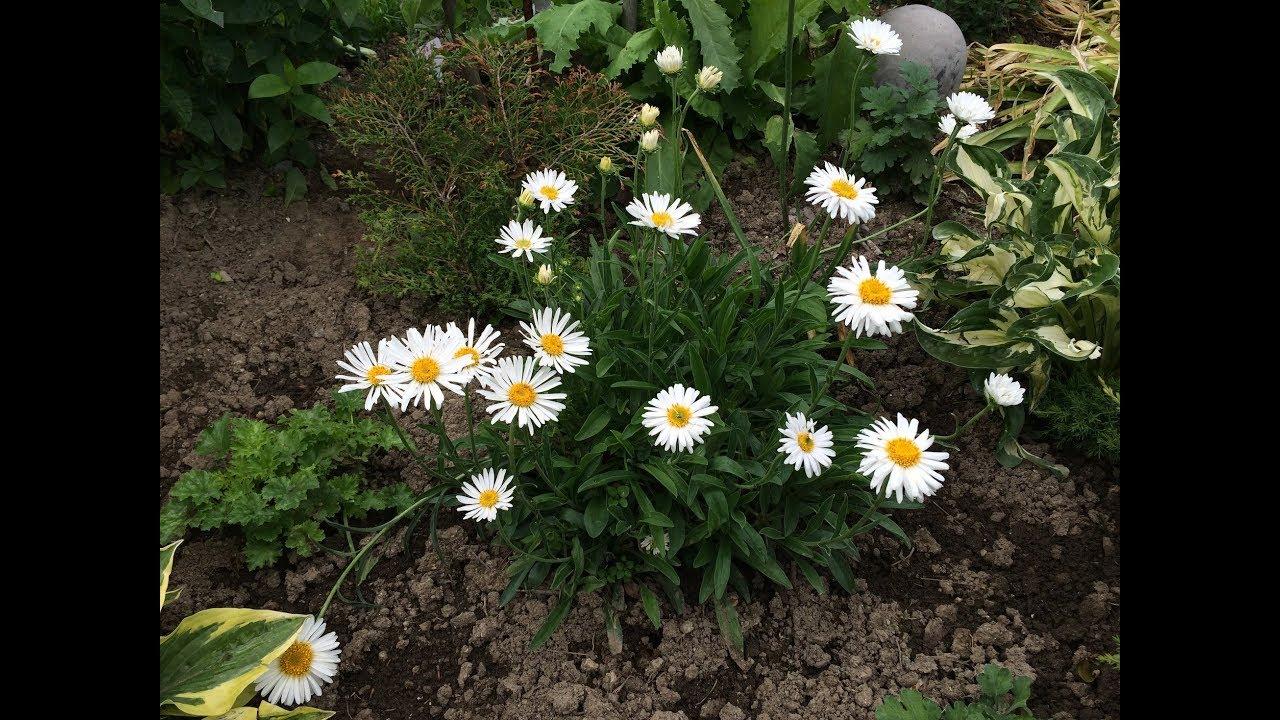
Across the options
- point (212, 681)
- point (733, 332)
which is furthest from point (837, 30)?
point (212, 681)

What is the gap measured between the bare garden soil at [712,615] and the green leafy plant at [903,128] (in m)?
0.74

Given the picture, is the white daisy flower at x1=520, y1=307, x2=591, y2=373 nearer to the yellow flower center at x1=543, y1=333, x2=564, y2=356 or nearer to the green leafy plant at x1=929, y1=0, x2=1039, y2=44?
the yellow flower center at x1=543, y1=333, x2=564, y2=356

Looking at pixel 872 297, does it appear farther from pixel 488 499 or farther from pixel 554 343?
pixel 488 499

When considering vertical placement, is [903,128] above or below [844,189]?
above

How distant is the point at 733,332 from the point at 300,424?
3.76ft

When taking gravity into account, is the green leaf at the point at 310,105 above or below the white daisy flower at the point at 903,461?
above

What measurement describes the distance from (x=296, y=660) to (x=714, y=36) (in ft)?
7.83

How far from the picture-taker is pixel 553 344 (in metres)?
1.97

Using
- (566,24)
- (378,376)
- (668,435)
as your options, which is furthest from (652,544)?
(566,24)

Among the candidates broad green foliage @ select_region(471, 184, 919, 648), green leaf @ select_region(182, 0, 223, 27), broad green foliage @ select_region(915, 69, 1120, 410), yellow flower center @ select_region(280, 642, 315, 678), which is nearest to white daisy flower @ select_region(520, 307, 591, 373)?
broad green foliage @ select_region(471, 184, 919, 648)

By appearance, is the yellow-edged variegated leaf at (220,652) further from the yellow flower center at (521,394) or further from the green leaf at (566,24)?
the green leaf at (566,24)

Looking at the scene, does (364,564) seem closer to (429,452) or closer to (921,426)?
(429,452)

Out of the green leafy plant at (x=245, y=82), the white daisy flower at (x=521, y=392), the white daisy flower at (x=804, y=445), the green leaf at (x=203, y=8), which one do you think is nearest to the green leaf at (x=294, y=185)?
the green leafy plant at (x=245, y=82)

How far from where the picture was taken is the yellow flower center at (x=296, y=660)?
1.96 m
